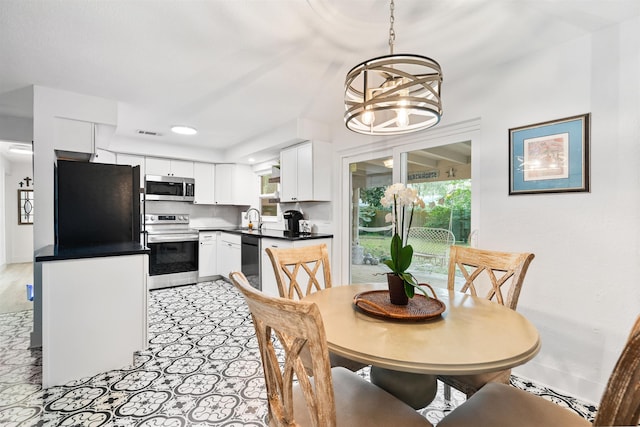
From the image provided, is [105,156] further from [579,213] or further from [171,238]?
[579,213]

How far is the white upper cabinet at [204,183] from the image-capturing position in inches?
206

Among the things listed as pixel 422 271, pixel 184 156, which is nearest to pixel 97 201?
pixel 184 156

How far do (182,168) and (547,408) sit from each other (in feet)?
17.6

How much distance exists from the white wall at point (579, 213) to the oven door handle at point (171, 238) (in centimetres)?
426

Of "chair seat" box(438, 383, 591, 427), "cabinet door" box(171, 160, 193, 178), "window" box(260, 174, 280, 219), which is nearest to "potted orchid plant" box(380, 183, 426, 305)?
"chair seat" box(438, 383, 591, 427)

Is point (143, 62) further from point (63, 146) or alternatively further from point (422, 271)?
point (422, 271)

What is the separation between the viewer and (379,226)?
3439 millimetres

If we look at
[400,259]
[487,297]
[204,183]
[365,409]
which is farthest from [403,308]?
[204,183]

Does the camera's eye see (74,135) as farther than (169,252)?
No

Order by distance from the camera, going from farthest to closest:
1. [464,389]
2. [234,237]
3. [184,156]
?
[184,156] → [234,237] → [464,389]

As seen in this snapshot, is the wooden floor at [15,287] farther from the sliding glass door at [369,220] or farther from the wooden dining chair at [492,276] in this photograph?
the wooden dining chair at [492,276]

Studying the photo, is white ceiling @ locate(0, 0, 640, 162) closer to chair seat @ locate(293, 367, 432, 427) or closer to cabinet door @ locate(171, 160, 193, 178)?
chair seat @ locate(293, 367, 432, 427)

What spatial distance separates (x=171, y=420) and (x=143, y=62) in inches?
97.3

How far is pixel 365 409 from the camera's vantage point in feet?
3.53
